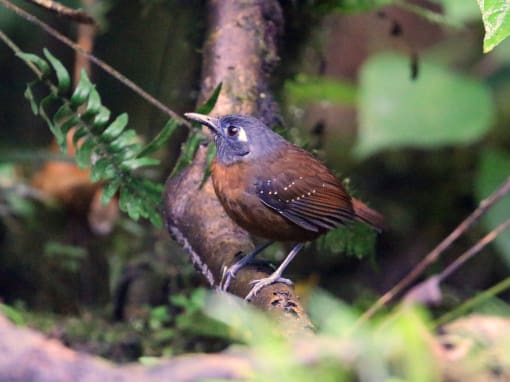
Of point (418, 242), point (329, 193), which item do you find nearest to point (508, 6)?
point (329, 193)

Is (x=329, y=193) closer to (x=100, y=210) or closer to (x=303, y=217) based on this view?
(x=303, y=217)

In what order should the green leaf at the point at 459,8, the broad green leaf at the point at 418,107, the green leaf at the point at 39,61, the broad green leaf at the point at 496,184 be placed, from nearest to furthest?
the green leaf at the point at 39,61
the broad green leaf at the point at 496,184
the green leaf at the point at 459,8
the broad green leaf at the point at 418,107

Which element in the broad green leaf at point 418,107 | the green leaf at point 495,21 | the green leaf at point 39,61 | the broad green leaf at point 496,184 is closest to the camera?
the green leaf at point 495,21

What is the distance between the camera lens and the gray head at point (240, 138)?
126 inches

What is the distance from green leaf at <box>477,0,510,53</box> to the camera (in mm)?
2232

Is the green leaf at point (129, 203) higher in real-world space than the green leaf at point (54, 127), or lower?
lower

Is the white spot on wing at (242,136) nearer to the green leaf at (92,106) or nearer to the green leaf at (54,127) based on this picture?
the green leaf at (92,106)

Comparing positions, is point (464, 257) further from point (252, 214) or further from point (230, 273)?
point (252, 214)

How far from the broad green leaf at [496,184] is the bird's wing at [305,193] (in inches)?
81.9

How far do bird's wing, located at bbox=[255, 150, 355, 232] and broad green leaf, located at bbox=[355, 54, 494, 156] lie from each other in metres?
2.19

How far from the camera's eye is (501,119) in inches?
263

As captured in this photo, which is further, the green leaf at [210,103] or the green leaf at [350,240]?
the green leaf at [350,240]

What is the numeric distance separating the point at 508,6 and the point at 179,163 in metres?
1.27

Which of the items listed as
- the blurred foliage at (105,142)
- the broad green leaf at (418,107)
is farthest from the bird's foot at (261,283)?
the broad green leaf at (418,107)
